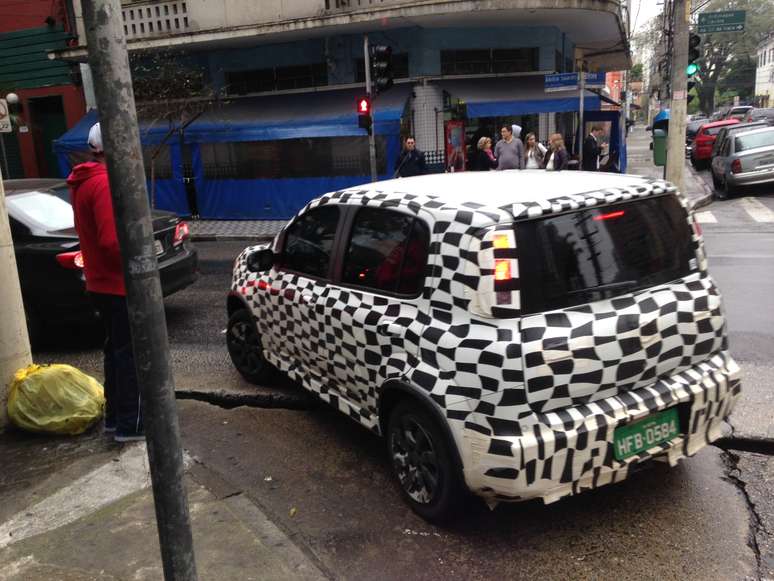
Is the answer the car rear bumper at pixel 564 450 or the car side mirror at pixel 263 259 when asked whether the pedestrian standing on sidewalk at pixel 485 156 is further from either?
the car rear bumper at pixel 564 450

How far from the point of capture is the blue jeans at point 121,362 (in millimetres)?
4422

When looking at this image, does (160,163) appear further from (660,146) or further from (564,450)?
(564,450)

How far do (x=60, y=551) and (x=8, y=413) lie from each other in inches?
70.6

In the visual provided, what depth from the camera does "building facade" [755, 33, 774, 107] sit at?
255 feet

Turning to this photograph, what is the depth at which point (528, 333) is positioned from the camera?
9.93 ft

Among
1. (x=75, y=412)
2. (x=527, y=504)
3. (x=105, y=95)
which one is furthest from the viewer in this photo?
(x=75, y=412)

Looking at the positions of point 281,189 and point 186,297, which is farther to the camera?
point 281,189

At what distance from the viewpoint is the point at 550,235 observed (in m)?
3.20

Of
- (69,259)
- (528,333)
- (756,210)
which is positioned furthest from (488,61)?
(528,333)

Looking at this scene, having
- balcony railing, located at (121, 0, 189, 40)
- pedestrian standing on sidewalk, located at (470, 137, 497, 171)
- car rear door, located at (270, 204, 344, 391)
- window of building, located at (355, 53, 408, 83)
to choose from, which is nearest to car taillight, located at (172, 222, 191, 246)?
car rear door, located at (270, 204, 344, 391)

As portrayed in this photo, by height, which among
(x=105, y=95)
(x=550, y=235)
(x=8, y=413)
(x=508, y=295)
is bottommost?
(x=8, y=413)

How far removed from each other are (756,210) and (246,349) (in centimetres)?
1270

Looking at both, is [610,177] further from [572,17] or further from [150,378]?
[572,17]

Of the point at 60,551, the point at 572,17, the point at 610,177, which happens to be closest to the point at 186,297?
the point at 60,551
